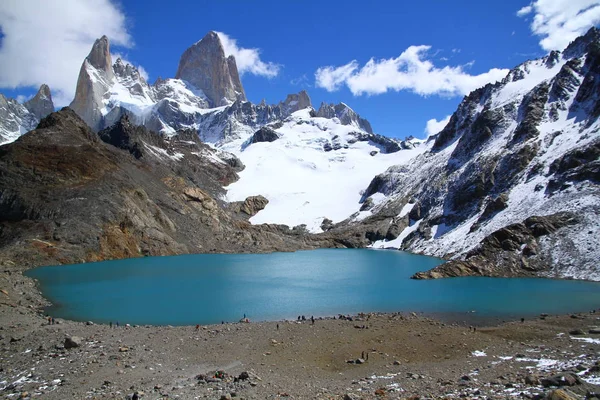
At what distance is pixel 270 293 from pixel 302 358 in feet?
84.6

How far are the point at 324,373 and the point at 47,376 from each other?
13.1 metres

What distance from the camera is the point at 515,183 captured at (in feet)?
279

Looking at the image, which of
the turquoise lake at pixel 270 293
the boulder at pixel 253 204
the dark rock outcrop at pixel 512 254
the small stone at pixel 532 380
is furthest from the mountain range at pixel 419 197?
the small stone at pixel 532 380

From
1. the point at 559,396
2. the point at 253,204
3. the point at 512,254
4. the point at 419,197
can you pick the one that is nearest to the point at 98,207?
the point at 512,254

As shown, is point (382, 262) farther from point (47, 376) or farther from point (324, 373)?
point (47, 376)

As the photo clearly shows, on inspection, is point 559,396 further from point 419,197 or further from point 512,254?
point 419,197

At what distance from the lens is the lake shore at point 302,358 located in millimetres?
17719

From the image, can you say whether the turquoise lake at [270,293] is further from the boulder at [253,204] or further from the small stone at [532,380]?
the boulder at [253,204]

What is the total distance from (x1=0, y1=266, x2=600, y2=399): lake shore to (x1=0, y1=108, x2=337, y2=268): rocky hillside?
44.6m

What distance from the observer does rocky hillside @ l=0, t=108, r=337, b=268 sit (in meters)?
74.9

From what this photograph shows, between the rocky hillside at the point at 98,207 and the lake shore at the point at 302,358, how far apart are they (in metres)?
44.6

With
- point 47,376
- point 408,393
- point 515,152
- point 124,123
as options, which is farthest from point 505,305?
point 124,123

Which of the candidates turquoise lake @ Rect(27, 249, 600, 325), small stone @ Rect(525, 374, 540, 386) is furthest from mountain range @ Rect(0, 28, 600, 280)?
small stone @ Rect(525, 374, 540, 386)

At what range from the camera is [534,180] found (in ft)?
261
